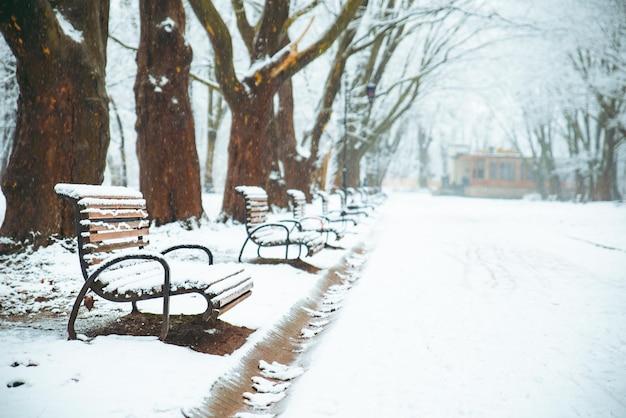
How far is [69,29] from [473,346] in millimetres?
6432

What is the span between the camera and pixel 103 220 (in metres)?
3.60

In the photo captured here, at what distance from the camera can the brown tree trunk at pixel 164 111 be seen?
8.97m

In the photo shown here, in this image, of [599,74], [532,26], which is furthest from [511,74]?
[532,26]

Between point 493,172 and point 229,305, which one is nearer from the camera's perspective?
point 229,305

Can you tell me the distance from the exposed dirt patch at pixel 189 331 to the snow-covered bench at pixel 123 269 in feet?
0.68

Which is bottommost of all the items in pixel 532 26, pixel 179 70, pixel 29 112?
pixel 29 112

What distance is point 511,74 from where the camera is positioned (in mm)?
A: 31172

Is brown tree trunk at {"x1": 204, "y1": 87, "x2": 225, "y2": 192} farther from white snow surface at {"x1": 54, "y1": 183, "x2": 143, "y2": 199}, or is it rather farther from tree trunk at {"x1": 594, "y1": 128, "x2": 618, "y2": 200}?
tree trunk at {"x1": 594, "y1": 128, "x2": 618, "y2": 200}

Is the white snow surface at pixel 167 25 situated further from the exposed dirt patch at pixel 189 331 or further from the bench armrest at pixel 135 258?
the bench armrest at pixel 135 258

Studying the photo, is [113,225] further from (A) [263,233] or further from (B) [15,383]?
(A) [263,233]

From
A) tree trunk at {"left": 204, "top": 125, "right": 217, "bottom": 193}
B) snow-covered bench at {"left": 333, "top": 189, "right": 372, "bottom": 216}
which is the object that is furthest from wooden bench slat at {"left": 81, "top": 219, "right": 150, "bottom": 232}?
tree trunk at {"left": 204, "top": 125, "right": 217, "bottom": 193}

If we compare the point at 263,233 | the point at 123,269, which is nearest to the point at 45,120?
the point at 263,233

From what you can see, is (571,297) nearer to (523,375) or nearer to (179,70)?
(523,375)

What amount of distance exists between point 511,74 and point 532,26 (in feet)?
60.0
